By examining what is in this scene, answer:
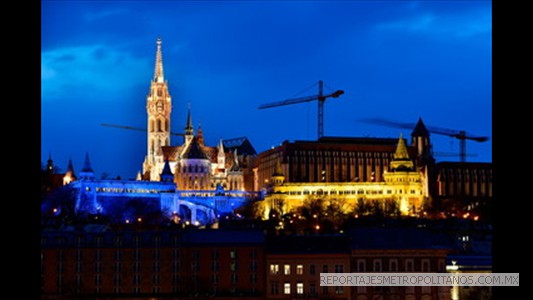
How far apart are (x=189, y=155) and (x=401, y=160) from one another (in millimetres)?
19601

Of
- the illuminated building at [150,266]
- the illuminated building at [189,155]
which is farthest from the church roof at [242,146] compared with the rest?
the illuminated building at [150,266]

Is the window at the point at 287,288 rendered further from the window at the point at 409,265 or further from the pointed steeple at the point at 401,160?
the pointed steeple at the point at 401,160

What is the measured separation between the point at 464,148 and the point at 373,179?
33.3 m

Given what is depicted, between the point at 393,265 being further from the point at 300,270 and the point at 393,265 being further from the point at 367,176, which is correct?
the point at 367,176

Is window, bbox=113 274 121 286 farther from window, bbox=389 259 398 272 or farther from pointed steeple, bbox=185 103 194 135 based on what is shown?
pointed steeple, bbox=185 103 194 135

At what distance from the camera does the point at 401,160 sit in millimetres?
104188

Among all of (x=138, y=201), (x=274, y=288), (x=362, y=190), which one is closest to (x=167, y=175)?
(x=138, y=201)

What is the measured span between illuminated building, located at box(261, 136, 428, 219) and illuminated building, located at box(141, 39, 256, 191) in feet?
24.1

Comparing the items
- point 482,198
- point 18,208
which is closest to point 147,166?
point 482,198

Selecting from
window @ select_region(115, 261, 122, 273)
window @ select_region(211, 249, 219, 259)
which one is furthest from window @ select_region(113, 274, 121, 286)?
window @ select_region(211, 249, 219, 259)

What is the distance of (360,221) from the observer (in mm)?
71312

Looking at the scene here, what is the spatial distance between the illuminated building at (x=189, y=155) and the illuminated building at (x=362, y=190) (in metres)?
7.35

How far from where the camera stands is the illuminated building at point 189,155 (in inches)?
4168

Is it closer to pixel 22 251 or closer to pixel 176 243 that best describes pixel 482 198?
pixel 176 243
